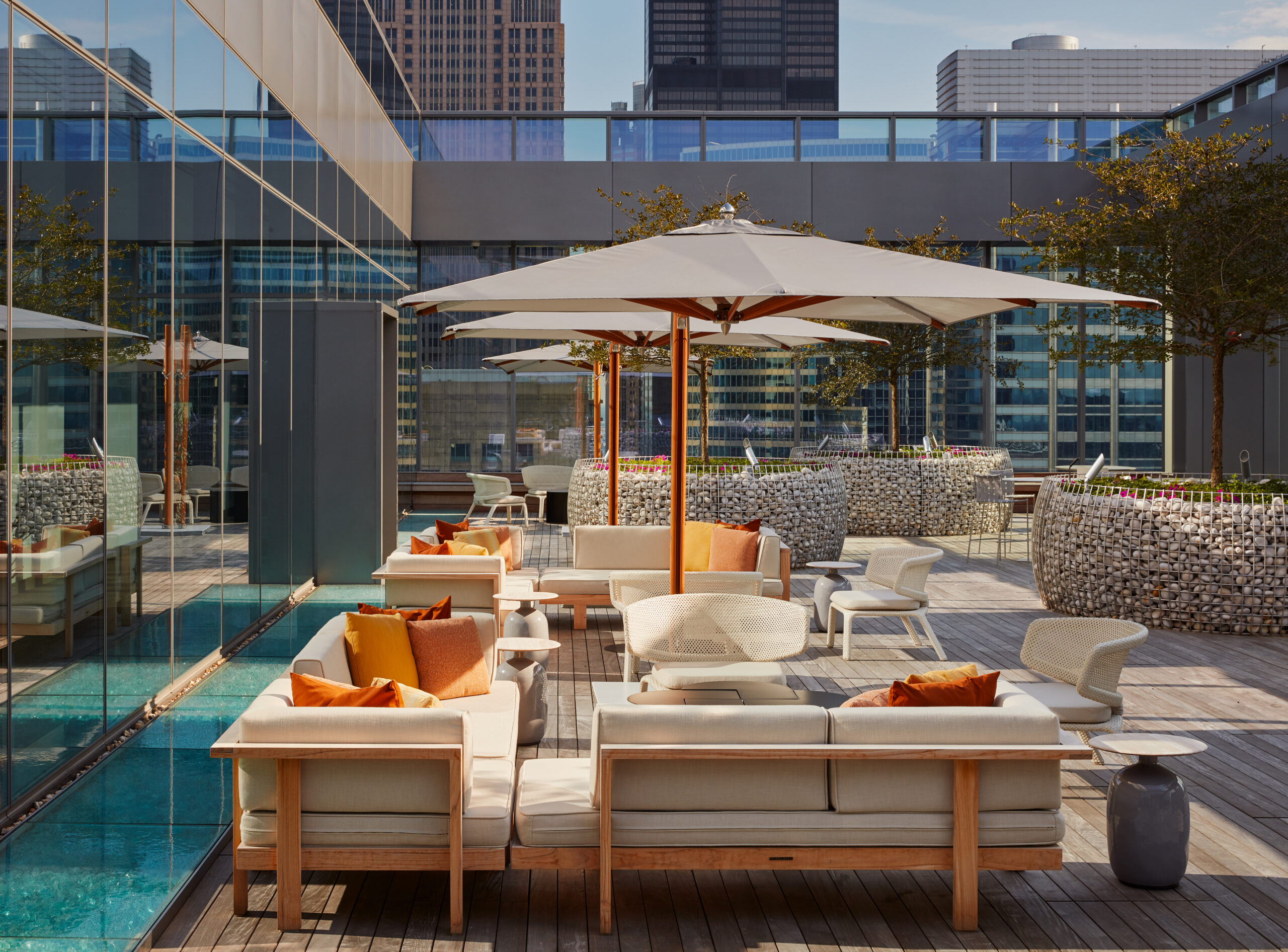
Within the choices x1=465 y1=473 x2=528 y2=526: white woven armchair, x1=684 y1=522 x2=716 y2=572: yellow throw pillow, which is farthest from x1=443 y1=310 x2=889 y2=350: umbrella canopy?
x1=465 y1=473 x2=528 y2=526: white woven armchair

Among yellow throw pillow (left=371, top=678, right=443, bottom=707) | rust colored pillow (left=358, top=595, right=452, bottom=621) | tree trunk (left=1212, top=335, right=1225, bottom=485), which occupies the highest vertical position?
tree trunk (left=1212, top=335, right=1225, bottom=485)

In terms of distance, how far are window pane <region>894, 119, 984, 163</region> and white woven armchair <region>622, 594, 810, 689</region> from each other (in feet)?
45.2

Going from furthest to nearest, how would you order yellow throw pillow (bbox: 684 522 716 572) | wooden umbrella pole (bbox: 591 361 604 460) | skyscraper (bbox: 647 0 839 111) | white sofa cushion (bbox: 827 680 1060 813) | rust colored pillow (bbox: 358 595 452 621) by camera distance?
1. skyscraper (bbox: 647 0 839 111)
2. wooden umbrella pole (bbox: 591 361 604 460)
3. yellow throw pillow (bbox: 684 522 716 572)
4. rust colored pillow (bbox: 358 595 452 621)
5. white sofa cushion (bbox: 827 680 1060 813)

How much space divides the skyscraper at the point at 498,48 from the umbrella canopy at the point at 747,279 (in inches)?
3038

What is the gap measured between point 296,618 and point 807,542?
16.8ft

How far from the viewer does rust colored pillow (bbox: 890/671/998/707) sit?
142 inches

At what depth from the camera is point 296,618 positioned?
9.19m

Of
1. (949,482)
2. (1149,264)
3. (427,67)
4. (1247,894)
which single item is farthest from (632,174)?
(427,67)

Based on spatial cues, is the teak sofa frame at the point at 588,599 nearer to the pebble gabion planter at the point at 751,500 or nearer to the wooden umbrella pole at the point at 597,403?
the pebble gabion planter at the point at 751,500

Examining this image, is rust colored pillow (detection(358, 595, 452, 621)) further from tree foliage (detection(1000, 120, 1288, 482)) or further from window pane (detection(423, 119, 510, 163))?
window pane (detection(423, 119, 510, 163))

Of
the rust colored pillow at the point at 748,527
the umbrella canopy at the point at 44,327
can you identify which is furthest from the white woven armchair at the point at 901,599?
the umbrella canopy at the point at 44,327

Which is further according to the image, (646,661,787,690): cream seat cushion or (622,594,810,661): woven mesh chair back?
(622,594,810,661): woven mesh chair back

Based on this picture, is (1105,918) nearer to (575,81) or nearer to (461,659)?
(461,659)

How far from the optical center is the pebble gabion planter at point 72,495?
457 cm
